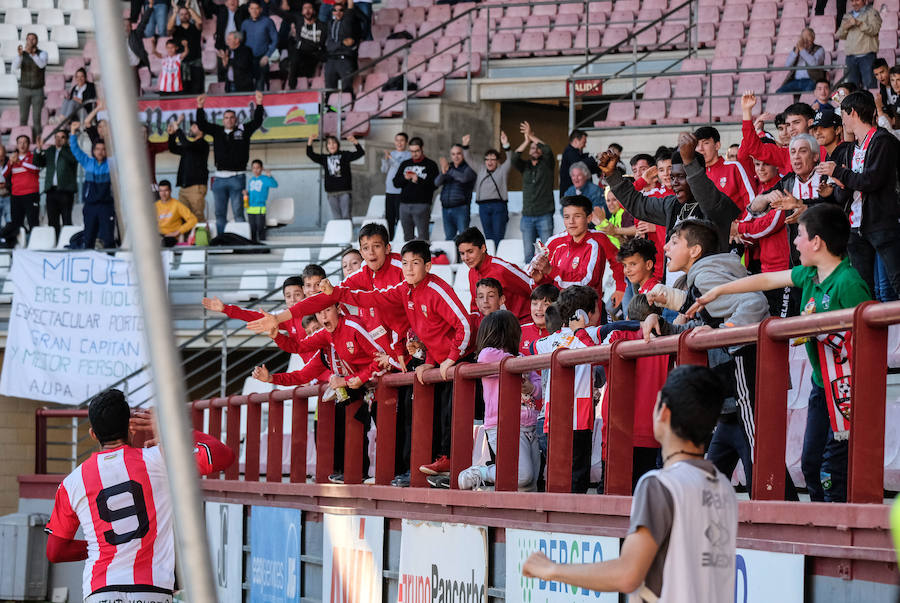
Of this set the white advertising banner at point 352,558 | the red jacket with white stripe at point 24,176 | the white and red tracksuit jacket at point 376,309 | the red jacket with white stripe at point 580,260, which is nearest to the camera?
the white advertising banner at point 352,558

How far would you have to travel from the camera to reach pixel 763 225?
932 cm

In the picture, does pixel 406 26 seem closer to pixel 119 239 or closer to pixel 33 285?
pixel 119 239

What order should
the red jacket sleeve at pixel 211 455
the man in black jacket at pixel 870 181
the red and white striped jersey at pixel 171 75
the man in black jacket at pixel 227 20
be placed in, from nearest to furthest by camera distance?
the red jacket sleeve at pixel 211 455
the man in black jacket at pixel 870 181
the red and white striped jersey at pixel 171 75
the man in black jacket at pixel 227 20

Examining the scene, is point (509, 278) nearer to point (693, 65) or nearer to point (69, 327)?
point (69, 327)

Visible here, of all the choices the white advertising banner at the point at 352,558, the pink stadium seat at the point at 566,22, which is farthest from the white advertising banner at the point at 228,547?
the pink stadium seat at the point at 566,22

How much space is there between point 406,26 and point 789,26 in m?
7.72

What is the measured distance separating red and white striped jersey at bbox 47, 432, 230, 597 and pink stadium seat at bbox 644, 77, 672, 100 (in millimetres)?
15381

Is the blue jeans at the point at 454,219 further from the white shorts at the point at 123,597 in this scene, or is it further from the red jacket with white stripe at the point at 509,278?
the white shorts at the point at 123,597

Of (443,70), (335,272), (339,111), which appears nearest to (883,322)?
(335,272)

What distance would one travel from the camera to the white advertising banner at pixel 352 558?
9883mm

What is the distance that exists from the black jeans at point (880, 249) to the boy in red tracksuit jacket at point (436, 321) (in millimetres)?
2584

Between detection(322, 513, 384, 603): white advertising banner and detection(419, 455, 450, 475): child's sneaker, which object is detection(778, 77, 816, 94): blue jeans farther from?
detection(419, 455, 450, 475): child's sneaker

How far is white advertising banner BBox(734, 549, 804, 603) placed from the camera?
5.45 metres

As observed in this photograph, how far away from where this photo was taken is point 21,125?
26547 millimetres
